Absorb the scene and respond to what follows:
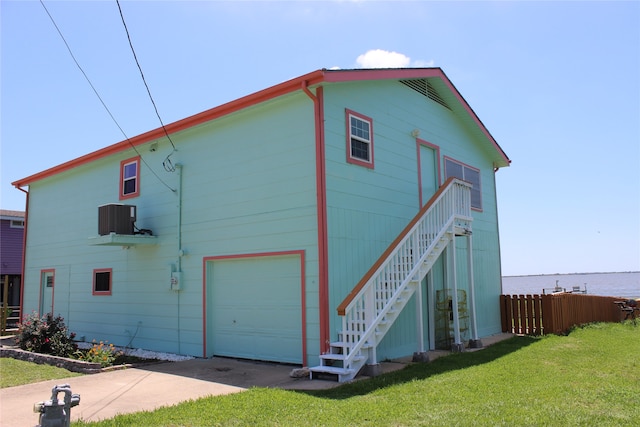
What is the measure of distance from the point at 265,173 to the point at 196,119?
2514 mm

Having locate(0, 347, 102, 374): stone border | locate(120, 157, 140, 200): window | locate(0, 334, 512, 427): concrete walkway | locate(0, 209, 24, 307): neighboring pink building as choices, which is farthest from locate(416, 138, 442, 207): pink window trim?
locate(0, 209, 24, 307): neighboring pink building

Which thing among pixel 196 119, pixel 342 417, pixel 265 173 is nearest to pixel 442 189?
pixel 265 173

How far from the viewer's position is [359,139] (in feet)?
35.4

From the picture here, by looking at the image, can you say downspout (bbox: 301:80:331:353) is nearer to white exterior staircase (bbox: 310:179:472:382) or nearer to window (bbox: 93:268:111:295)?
white exterior staircase (bbox: 310:179:472:382)

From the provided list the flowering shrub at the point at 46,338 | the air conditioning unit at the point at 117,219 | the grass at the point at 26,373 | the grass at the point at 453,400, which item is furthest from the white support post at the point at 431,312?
the flowering shrub at the point at 46,338

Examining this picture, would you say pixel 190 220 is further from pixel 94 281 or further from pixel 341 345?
pixel 341 345

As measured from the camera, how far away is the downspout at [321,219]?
925cm

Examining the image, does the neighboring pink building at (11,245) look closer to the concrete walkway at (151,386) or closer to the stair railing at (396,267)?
the concrete walkway at (151,386)

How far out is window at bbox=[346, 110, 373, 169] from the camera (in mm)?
10445

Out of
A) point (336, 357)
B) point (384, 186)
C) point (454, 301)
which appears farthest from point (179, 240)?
point (454, 301)

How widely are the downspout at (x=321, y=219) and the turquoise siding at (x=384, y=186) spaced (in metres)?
0.15

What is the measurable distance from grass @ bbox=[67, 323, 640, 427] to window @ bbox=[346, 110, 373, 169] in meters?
4.14

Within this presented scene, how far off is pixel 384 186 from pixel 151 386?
6094 millimetres

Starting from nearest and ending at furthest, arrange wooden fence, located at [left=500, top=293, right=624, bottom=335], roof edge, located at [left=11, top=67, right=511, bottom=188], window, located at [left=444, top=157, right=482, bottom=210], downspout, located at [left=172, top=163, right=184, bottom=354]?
roof edge, located at [left=11, top=67, right=511, bottom=188] < downspout, located at [left=172, top=163, right=184, bottom=354] < window, located at [left=444, top=157, right=482, bottom=210] < wooden fence, located at [left=500, top=293, right=624, bottom=335]
